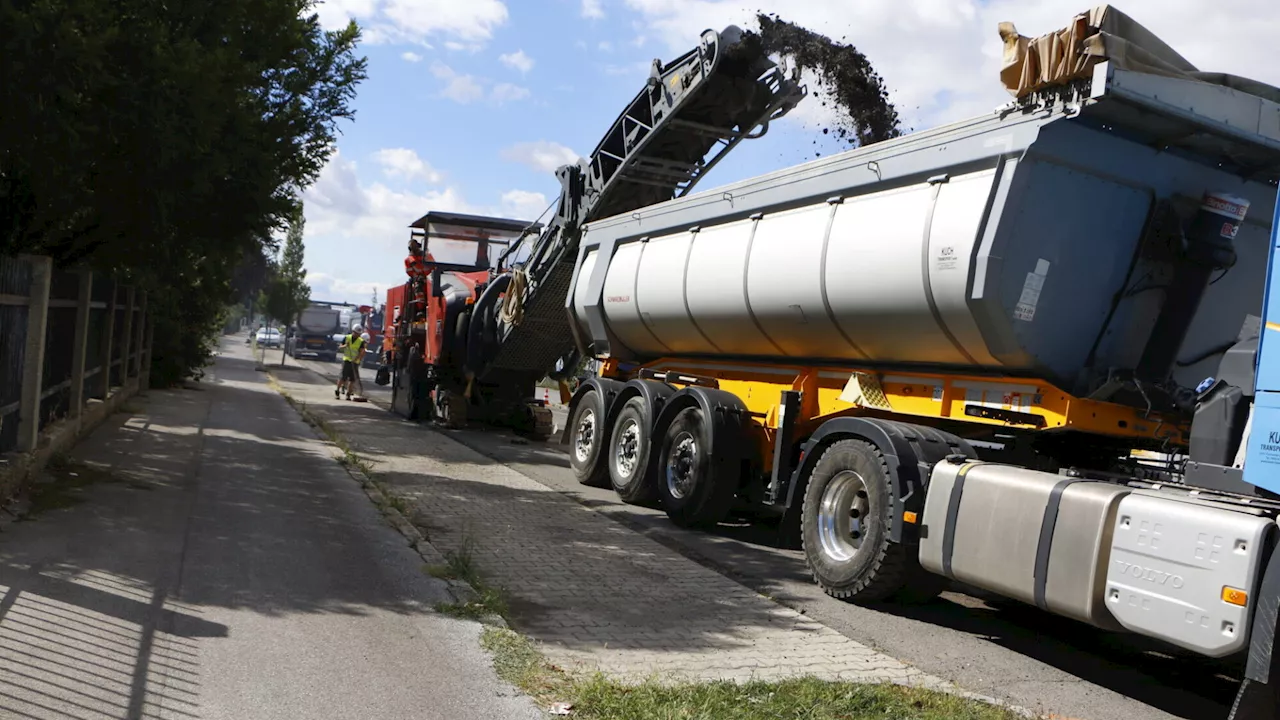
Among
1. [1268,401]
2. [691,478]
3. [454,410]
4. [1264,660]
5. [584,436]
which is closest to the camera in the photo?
[1264,660]

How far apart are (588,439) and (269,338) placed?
190ft

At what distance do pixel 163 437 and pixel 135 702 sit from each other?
9.18 meters

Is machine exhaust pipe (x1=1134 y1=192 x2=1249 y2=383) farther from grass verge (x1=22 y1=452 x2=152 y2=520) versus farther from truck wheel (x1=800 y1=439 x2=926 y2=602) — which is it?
grass verge (x1=22 y1=452 x2=152 y2=520)

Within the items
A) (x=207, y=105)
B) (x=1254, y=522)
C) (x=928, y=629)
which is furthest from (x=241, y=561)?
(x=1254, y=522)

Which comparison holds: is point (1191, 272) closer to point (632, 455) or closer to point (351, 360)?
point (632, 455)

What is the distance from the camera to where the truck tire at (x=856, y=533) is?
679 cm

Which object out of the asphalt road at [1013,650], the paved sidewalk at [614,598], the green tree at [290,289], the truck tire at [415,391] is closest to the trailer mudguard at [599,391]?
the paved sidewalk at [614,598]

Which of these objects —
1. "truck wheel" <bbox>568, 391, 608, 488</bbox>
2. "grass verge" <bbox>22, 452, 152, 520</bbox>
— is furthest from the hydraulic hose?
"grass verge" <bbox>22, 452, 152, 520</bbox>

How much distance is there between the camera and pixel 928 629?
666 centimetres

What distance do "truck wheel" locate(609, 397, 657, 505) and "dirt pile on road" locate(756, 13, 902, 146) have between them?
3.76 meters

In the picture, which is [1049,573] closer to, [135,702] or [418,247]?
[135,702]

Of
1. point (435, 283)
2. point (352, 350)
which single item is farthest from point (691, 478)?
point (352, 350)

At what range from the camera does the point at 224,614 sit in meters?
5.55

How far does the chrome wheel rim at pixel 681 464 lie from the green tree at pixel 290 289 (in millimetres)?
46692
